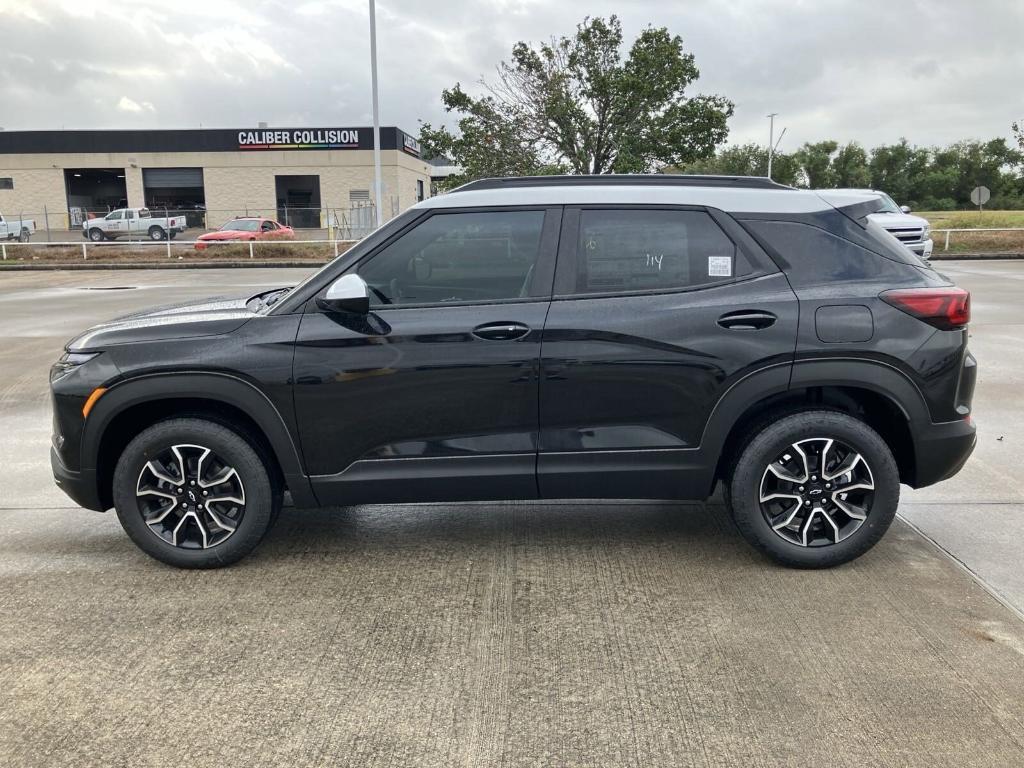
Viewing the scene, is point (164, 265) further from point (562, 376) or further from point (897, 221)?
point (562, 376)

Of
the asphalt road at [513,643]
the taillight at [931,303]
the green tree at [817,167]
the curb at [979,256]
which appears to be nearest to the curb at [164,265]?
the curb at [979,256]

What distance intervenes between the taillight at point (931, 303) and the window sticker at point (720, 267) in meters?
0.67

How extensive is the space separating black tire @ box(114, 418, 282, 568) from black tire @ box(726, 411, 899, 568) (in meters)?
2.16

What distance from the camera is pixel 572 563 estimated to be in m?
4.34

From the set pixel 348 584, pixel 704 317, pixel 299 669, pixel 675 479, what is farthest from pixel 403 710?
pixel 704 317

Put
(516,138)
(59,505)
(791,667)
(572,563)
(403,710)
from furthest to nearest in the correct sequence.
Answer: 1. (516,138)
2. (59,505)
3. (572,563)
4. (791,667)
5. (403,710)

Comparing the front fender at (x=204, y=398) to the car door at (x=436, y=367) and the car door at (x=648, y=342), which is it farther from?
the car door at (x=648, y=342)

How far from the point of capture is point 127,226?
3962 cm

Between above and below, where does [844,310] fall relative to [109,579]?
above

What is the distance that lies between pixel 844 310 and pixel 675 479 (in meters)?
1.06

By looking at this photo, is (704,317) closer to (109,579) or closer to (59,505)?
(109,579)

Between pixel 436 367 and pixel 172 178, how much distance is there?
54.1 metres

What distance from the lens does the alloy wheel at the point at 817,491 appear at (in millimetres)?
4066

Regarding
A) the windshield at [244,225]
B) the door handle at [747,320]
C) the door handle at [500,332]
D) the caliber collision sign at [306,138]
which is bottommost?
the door handle at [500,332]
